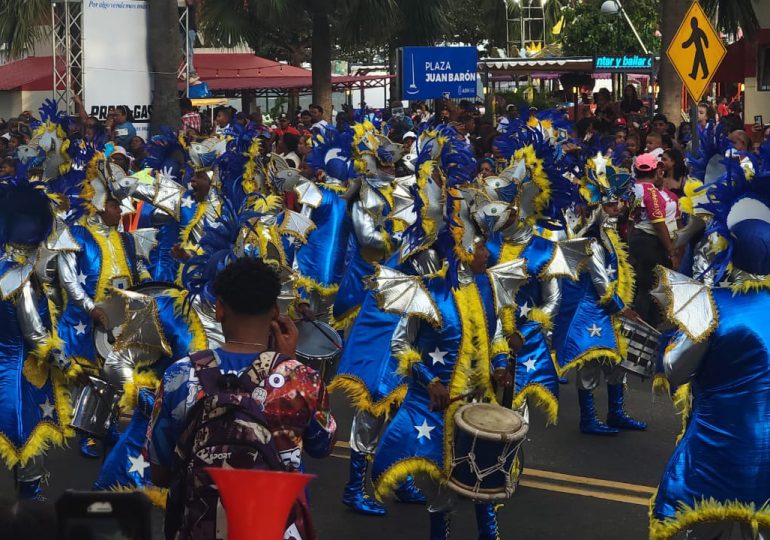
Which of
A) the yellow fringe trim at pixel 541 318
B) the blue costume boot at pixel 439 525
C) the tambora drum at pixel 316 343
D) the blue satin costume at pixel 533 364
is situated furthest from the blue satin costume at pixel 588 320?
the blue costume boot at pixel 439 525

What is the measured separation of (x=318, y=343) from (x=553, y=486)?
1797 mm

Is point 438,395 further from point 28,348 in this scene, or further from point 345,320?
point 345,320

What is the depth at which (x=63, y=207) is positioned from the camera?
8.74 meters

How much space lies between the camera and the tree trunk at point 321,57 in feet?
82.5

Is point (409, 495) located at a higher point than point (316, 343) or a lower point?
lower

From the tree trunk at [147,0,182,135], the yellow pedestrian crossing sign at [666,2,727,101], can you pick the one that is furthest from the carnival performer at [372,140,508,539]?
the tree trunk at [147,0,182,135]

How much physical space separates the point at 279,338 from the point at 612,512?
146 inches

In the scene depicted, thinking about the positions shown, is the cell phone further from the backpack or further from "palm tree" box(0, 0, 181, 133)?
"palm tree" box(0, 0, 181, 133)

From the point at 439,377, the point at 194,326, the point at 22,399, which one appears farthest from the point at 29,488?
the point at 439,377

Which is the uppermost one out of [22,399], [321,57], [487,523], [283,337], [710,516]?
[321,57]

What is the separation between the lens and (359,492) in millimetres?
7348

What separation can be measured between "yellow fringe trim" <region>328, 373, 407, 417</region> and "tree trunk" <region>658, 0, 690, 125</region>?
11.5 metres

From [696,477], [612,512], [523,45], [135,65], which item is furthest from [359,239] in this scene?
[523,45]

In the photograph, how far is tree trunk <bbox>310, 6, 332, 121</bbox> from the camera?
25.2 m
